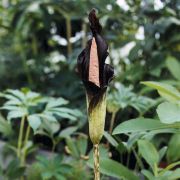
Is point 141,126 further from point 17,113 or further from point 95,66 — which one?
point 17,113

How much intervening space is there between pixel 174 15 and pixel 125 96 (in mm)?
367

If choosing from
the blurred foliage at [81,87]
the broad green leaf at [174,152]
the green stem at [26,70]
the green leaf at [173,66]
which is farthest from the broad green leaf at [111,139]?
the green stem at [26,70]

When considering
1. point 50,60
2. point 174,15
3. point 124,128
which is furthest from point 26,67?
point 124,128

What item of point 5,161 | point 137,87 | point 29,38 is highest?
point 29,38

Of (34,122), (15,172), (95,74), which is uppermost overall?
(95,74)

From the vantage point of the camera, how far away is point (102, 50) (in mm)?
551

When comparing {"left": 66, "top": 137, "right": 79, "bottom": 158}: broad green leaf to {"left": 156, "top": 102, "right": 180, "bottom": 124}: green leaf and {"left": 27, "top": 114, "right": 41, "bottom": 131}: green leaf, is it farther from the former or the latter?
{"left": 156, "top": 102, "right": 180, "bottom": 124}: green leaf

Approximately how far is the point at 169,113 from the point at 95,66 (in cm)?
12

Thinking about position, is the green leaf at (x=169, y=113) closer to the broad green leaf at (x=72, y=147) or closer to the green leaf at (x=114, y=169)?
the green leaf at (x=114, y=169)

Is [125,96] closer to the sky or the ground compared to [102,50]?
closer to the ground

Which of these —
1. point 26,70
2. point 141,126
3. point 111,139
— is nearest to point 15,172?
point 111,139

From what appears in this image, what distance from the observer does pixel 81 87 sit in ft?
4.35

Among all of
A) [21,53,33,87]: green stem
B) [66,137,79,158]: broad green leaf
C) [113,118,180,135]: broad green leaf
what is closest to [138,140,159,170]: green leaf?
[113,118,180,135]: broad green leaf

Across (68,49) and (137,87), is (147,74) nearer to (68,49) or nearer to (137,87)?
(137,87)
